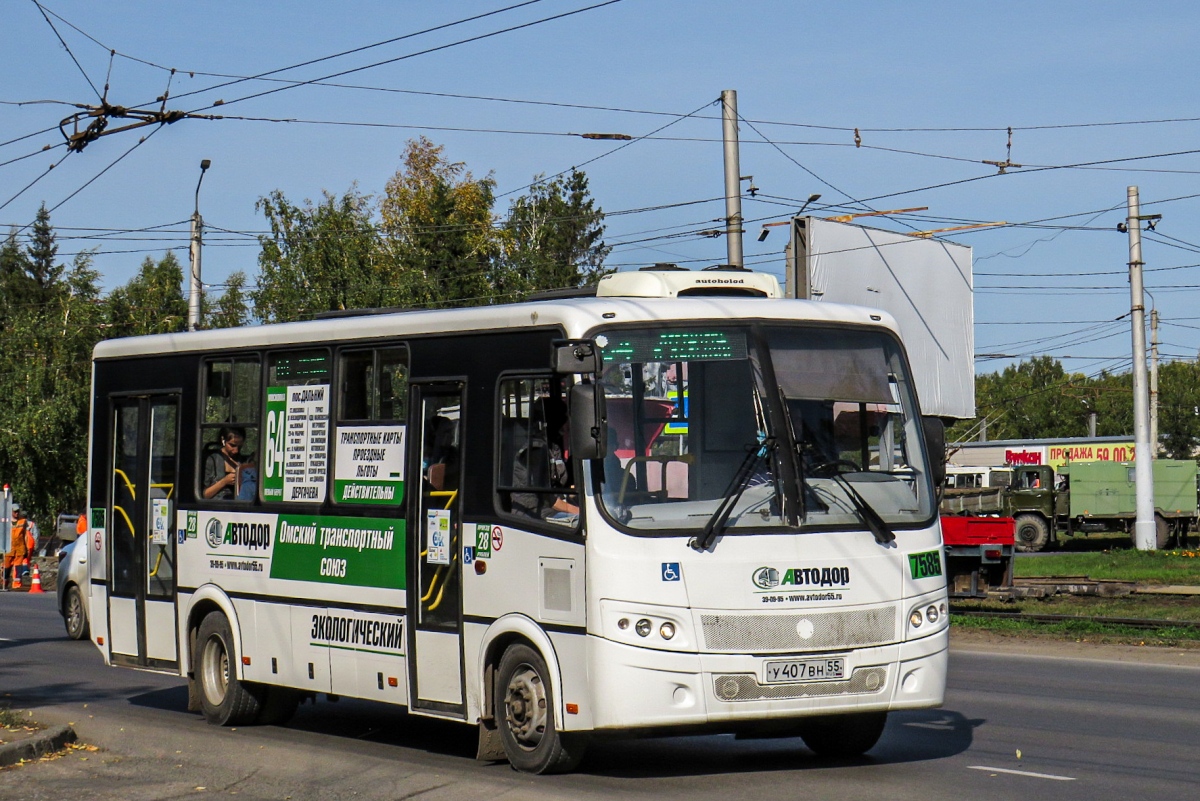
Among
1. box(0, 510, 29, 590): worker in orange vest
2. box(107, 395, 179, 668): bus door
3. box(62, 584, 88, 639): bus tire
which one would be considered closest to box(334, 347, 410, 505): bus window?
box(107, 395, 179, 668): bus door

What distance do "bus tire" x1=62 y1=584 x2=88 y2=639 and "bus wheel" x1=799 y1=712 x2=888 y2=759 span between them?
13.6 meters

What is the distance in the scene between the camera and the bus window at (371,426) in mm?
10500

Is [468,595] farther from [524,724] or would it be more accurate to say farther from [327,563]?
[327,563]

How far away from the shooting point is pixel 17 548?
3681 cm

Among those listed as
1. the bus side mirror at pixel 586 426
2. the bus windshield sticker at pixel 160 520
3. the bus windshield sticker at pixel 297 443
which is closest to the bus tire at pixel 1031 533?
the bus windshield sticker at pixel 160 520

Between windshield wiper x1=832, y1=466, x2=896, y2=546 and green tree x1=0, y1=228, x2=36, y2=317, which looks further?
green tree x1=0, y1=228, x2=36, y2=317

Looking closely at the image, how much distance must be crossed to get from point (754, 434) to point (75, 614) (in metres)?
14.8

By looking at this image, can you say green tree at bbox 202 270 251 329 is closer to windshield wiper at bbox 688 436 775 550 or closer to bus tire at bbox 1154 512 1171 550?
bus tire at bbox 1154 512 1171 550

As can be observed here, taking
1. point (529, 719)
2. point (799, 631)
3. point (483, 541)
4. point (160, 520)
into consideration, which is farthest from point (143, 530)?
point (799, 631)

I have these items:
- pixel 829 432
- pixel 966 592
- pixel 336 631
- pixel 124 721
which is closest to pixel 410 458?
pixel 336 631

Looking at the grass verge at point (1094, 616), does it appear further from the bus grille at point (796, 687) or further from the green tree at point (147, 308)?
the green tree at point (147, 308)

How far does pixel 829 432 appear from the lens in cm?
924

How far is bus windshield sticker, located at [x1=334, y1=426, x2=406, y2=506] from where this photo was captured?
412 inches

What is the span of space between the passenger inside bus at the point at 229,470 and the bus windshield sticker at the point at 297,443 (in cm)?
24
